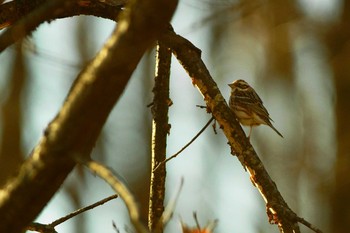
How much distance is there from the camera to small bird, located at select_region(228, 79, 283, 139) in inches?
254

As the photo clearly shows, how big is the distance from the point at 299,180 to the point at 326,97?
1.33 meters

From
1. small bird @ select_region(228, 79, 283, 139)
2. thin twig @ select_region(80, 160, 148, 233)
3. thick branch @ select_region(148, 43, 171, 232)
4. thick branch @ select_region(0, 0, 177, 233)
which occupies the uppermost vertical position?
small bird @ select_region(228, 79, 283, 139)

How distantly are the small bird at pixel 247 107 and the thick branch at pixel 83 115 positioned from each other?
12.4ft

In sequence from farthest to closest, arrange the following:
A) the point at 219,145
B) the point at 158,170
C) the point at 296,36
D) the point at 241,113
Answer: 1. the point at 219,145
2. the point at 296,36
3. the point at 241,113
4. the point at 158,170

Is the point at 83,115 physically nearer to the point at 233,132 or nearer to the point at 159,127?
the point at 233,132

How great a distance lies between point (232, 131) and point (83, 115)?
4.13ft

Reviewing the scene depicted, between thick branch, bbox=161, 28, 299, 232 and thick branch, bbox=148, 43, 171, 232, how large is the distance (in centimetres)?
29

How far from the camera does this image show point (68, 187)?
1317cm

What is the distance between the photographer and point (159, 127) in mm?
4094

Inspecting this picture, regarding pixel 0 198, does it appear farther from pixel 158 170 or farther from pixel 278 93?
pixel 278 93

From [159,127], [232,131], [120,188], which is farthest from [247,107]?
[120,188]

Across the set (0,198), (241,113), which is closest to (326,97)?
(241,113)

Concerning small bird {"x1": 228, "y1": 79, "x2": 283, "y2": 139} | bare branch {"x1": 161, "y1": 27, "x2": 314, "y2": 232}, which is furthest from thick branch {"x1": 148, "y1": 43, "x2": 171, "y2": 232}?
small bird {"x1": 228, "y1": 79, "x2": 283, "y2": 139}

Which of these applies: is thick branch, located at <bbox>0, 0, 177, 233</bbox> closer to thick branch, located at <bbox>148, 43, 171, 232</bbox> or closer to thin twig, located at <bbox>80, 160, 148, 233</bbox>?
thin twig, located at <bbox>80, 160, 148, 233</bbox>
